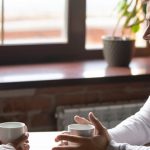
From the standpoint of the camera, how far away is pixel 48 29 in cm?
255

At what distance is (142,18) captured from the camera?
260 cm

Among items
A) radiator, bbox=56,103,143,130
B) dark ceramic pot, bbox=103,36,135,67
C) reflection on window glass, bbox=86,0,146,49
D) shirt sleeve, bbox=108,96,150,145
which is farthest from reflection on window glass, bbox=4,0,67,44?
shirt sleeve, bbox=108,96,150,145

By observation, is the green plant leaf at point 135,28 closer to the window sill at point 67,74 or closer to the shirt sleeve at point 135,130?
the window sill at point 67,74

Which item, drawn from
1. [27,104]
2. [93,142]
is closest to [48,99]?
[27,104]

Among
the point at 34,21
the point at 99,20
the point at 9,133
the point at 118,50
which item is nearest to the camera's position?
the point at 9,133

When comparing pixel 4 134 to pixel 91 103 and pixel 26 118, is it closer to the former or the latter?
pixel 26 118

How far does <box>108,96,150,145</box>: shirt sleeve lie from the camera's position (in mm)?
1650

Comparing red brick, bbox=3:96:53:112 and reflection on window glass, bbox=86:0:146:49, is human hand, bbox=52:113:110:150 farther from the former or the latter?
reflection on window glass, bbox=86:0:146:49

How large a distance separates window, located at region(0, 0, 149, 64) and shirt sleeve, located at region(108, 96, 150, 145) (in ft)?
2.92

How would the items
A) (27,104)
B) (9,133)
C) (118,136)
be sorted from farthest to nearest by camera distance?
(27,104) < (118,136) < (9,133)

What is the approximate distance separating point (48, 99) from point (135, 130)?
0.61 metres

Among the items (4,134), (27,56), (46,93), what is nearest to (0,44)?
(27,56)

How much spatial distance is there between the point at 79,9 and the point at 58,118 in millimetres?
728

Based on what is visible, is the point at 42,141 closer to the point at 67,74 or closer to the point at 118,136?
the point at 118,136
